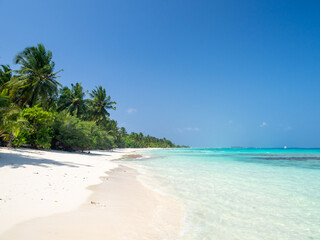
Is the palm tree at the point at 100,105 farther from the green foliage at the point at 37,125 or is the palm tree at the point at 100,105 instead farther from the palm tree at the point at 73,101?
the green foliage at the point at 37,125

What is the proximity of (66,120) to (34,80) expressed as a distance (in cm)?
627

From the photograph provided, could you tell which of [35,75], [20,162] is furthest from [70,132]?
[20,162]

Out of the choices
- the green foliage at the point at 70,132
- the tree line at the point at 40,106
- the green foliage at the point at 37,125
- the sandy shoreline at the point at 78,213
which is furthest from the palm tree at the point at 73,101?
the sandy shoreline at the point at 78,213

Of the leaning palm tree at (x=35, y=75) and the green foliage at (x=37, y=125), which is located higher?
the leaning palm tree at (x=35, y=75)

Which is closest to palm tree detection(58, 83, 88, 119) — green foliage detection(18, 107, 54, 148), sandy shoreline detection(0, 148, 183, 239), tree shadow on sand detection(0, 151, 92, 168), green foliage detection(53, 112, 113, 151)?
green foliage detection(53, 112, 113, 151)

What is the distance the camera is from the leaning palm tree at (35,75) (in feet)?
76.7

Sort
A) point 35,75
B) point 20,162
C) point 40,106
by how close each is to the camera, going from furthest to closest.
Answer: point 40,106 → point 35,75 → point 20,162

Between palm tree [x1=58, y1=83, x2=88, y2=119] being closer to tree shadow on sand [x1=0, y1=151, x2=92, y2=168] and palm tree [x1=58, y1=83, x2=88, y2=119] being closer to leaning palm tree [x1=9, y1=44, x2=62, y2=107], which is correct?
leaning palm tree [x1=9, y1=44, x2=62, y2=107]

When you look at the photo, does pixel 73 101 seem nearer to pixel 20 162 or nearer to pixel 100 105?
pixel 100 105

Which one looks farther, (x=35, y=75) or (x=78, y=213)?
(x=35, y=75)

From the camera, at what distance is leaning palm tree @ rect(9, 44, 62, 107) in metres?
23.4

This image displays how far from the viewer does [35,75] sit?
79.4 ft

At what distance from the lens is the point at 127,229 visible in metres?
3.82

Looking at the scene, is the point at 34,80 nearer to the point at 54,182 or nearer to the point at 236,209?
the point at 54,182
